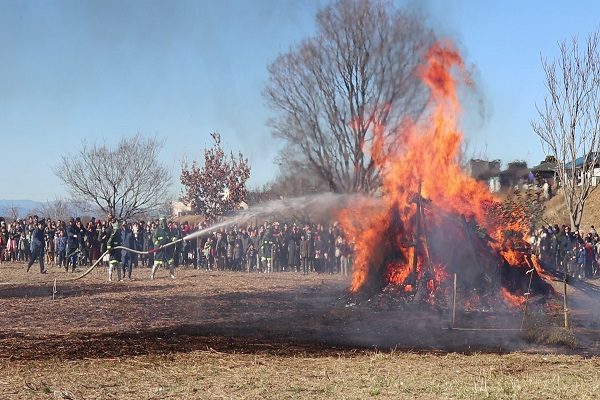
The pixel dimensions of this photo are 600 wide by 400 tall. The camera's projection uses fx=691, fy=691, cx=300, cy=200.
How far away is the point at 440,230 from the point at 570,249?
44.3 feet

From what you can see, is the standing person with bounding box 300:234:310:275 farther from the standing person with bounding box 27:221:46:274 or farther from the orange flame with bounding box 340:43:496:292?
the orange flame with bounding box 340:43:496:292

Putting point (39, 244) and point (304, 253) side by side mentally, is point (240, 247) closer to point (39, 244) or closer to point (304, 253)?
point (304, 253)

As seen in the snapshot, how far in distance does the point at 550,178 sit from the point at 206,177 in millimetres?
30348

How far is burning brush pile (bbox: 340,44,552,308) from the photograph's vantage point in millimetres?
17594

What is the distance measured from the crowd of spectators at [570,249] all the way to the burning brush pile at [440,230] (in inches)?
433

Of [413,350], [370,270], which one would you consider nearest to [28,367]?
[413,350]

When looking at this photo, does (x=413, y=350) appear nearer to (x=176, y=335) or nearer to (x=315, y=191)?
(x=176, y=335)

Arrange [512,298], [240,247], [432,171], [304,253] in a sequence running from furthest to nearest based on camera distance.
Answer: [240,247] → [304,253] → [432,171] → [512,298]

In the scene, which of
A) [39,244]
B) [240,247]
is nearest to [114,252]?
[39,244]

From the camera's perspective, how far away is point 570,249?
28.9 metres

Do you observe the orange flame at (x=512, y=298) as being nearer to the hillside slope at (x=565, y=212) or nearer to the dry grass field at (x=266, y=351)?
the dry grass field at (x=266, y=351)

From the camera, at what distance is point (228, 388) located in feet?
27.3

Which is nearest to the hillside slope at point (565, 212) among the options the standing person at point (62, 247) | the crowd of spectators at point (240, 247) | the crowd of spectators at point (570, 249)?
the crowd of spectators at point (570, 249)

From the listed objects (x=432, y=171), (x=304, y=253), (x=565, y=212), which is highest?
(x=565, y=212)
